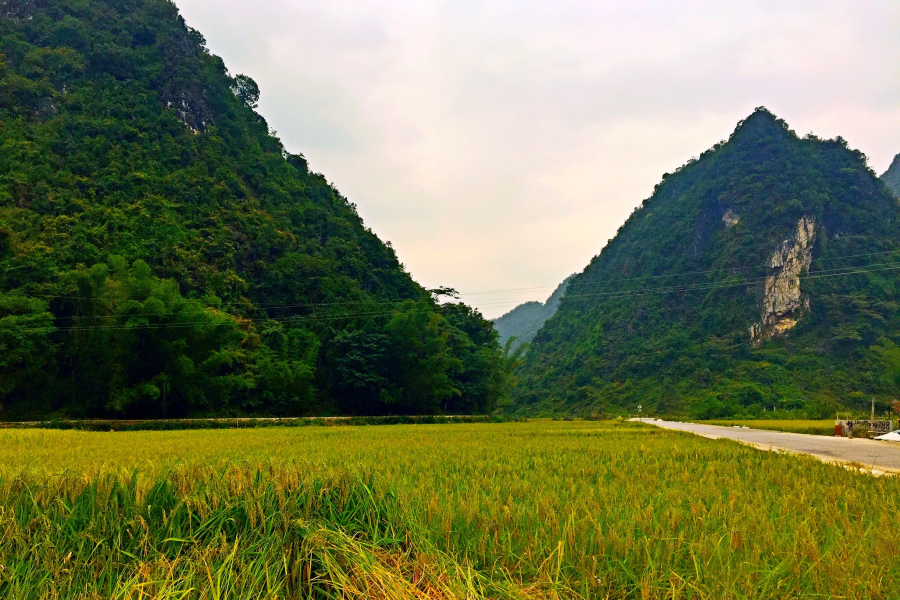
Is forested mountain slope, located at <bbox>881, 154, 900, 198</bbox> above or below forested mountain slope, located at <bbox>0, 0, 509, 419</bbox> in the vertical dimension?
above

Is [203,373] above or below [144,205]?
below

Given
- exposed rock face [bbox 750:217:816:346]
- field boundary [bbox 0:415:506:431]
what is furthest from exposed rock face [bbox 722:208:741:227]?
field boundary [bbox 0:415:506:431]

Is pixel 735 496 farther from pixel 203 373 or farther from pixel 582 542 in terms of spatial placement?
pixel 203 373

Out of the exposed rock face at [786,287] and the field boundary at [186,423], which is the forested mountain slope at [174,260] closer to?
the field boundary at [186,423]

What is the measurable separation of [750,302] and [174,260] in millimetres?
55581

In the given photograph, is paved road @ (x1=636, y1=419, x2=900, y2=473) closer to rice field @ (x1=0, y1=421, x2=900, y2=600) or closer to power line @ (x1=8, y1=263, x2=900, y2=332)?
rice field @ (x1=0, y1=421, x2=900, y2=600)

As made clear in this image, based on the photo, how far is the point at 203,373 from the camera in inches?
1009

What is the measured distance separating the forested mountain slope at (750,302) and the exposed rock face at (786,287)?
13cm

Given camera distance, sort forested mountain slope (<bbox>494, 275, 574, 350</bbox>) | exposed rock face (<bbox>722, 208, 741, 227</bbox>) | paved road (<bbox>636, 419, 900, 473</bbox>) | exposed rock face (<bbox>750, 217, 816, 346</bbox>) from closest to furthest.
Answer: paved road (<bbox>636, 419, 900, 473</bbox>) → exposed rock face (<bbox>750, 217, 816, 346</bbox>) → exposed rock face (<bbox>722, 208, 741, 227</bbox>) → forested mountain slope (<bbox>494, 275, 574, 350</bbox>)

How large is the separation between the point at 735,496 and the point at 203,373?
84.5 ft

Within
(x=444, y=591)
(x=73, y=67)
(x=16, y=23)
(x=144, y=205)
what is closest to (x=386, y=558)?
(x=444, y=591)

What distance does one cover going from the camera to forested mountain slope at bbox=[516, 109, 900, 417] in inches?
1948

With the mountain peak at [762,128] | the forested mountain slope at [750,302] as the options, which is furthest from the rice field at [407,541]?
the mountain peak at [762,128]

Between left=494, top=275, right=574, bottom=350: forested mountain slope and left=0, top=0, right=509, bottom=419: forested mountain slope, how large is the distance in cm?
9174
